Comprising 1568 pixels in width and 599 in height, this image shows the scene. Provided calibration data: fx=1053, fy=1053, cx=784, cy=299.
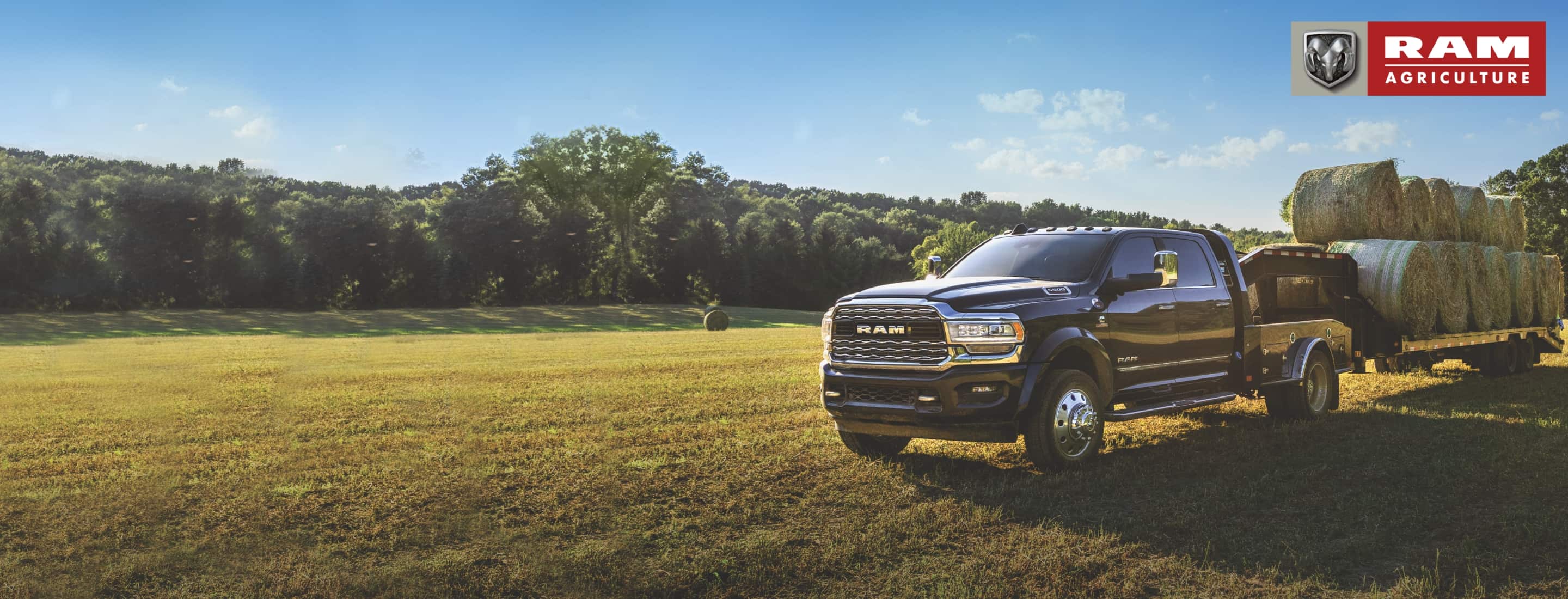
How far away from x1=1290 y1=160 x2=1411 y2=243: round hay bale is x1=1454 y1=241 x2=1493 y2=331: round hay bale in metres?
1.25

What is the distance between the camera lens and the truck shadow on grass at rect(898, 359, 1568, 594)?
6184 mm

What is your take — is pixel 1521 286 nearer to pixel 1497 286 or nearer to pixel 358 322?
pixel 1497 286

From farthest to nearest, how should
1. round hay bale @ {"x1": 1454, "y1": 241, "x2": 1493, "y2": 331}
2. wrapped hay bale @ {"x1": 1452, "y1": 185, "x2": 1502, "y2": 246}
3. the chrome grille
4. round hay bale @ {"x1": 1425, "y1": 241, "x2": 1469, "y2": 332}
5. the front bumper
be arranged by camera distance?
wrapped hay bale @ {"x1": 1452, "y1": 185, "x2": 1502, "y2": 246} < round hay bale @ {"x1": 1454, "y1": 241, "x2": 1493, "y2": 331} < round hay bale @ {"x1": 1425, "y1": 241, "x2": 1469, "y2": 332} < the chrome grille < the front bumper

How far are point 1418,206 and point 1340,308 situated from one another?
2884 mm

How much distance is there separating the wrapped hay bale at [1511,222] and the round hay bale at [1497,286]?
61cm

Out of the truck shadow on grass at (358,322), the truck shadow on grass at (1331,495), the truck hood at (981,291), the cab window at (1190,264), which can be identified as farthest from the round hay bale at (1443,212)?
the truck shadow on grass at (358,322)

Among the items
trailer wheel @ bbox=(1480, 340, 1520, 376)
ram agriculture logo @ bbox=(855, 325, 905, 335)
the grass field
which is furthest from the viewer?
trailer wheel @ bbox=(1480, 340, 1520, 376)

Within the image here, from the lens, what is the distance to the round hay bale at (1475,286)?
1562 centimetres

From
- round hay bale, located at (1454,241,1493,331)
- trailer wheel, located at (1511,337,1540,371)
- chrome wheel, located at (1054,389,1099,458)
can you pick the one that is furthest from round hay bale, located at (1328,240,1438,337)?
chrome wheel, located at (1054,389,1099,458)

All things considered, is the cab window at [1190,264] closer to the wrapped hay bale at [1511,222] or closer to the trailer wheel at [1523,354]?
the wrapped hay bale at [1511,222]

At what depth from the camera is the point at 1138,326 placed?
954 centimetres

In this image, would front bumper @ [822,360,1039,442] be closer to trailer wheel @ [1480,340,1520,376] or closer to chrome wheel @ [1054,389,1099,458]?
chrome wheel @ [1054,389,1099,458]

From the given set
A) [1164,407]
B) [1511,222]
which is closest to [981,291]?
[1164,407]

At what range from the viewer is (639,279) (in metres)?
72.7
